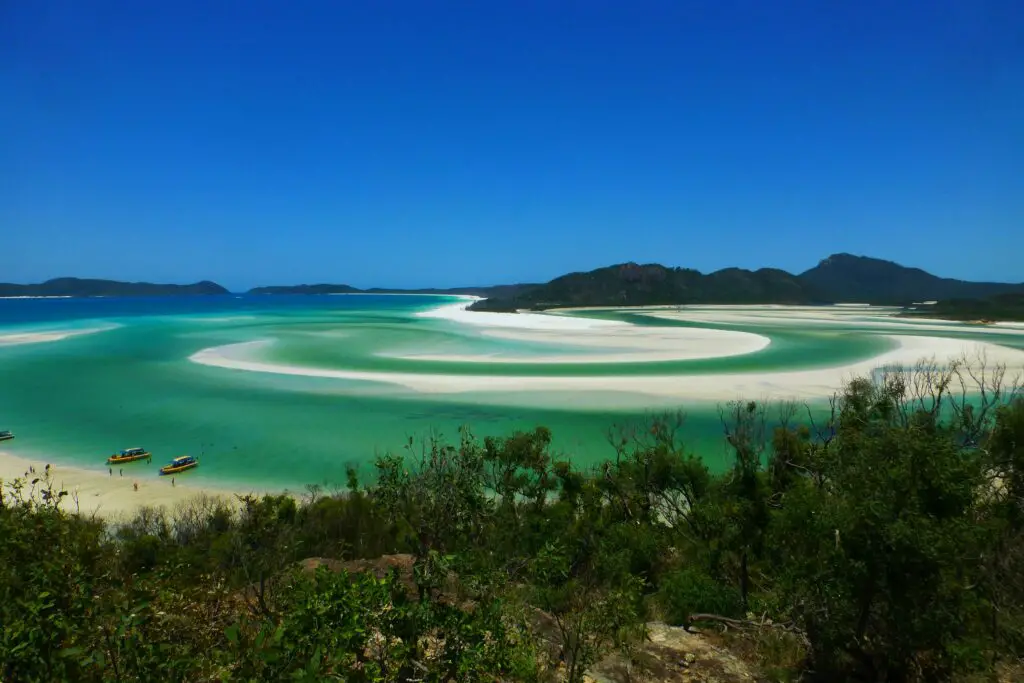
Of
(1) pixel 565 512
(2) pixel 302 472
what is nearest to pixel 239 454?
(2) pixel 302 472

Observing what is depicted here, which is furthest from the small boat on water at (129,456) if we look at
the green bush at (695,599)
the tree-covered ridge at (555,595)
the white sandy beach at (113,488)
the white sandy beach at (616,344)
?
Answer: the white sandy beach at (616,344)

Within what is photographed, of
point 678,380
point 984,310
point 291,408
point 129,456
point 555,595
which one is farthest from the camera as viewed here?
point 984,310

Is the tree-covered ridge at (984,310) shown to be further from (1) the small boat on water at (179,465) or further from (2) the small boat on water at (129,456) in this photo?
(2) the small boat on water at (129,456)

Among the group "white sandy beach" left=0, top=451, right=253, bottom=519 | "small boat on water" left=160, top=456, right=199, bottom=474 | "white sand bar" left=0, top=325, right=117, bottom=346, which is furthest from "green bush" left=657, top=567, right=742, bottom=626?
"white sand bar" left=0, top=325, right=117, bottom=346

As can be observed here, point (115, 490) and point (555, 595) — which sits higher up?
point (555, 595)

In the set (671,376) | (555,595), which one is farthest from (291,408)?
(555,595)

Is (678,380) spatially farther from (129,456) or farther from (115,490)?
(115,490)
